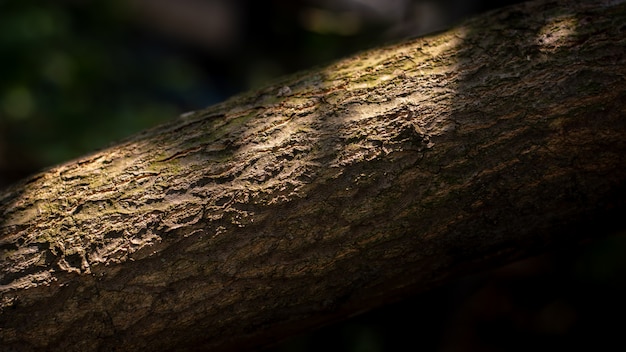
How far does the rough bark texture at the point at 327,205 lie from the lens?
5.13 feet

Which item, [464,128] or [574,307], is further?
[574,307]

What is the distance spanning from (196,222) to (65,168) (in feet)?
1.43

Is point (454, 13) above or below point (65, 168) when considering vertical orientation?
above

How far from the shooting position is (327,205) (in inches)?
61.7

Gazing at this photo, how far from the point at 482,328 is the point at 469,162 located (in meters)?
2.35

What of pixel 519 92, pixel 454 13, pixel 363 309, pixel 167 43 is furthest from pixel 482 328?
pixel 167 43

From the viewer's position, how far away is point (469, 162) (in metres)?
1.57

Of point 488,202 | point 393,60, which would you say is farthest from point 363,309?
point 393,60

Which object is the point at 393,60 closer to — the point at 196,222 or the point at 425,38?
the point at 425,38

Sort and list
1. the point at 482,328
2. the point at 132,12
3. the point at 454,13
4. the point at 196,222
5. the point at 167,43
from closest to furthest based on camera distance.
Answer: the point at 196,222, the point at 454,13, the point at 482,328, the point at 132,12, the point at 167,43

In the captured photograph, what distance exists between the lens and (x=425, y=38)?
5.79 ft

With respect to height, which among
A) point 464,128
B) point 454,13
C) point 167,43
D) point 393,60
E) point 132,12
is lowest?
point 464,128

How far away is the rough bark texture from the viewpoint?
1562 mm

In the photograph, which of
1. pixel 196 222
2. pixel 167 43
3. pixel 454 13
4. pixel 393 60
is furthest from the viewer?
pixel 167 43
